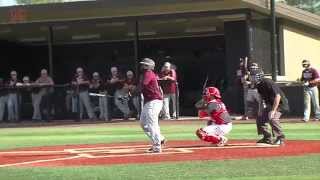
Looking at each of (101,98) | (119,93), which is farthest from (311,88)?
(101,98)

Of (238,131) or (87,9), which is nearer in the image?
(238,131)

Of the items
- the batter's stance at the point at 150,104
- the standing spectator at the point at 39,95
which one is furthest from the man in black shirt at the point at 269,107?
the standing spectator at the point at 39,95

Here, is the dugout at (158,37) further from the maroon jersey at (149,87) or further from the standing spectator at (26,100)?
the maroon jersey at (149,87)

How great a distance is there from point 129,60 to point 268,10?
26.9 feet

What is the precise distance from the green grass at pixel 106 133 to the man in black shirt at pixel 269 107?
2.21 metres

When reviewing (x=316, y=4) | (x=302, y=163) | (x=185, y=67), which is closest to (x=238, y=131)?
(x=302, y=163)

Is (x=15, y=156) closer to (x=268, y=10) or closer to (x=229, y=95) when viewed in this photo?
(x=229, y=95)

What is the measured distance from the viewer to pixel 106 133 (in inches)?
734

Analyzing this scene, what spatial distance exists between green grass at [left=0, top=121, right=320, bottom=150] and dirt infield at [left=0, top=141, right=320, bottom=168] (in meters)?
1.65

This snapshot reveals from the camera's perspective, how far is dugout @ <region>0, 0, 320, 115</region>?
79.0 feet

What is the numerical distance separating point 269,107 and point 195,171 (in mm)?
3938

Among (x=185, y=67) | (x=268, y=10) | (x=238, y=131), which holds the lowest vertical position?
(x=238, y=131)

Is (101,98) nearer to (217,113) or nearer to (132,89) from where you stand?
(132,89)

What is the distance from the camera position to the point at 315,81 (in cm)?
2103
